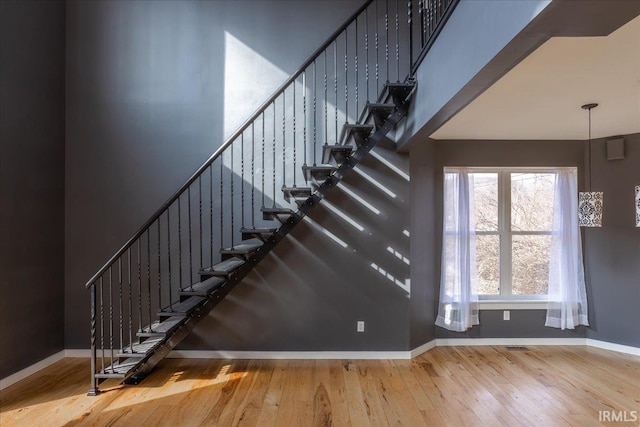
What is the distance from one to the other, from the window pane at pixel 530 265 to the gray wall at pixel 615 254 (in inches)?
17.9

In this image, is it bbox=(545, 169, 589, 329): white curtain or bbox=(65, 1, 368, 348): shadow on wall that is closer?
bbox=(65, 1, 368, 348): shadow on wall

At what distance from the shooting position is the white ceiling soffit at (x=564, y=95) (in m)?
2.18

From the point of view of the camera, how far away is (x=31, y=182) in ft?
13.0

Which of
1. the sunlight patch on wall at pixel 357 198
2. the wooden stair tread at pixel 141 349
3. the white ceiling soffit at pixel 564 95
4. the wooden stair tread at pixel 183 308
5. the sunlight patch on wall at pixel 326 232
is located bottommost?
the wooden stair tread at pixel 141 349

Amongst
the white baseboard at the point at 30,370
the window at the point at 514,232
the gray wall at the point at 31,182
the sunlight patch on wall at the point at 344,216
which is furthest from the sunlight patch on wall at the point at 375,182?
the white baseboard at the point at 30,370

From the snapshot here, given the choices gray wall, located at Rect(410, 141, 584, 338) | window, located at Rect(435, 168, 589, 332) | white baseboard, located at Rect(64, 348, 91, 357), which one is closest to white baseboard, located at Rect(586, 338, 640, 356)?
gray wall, located at Rect(410, 141, 584, 338)

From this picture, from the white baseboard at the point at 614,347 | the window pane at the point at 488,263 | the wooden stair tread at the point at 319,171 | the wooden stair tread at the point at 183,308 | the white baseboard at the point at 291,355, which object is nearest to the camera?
the wooden stair tread at the point at 183,308

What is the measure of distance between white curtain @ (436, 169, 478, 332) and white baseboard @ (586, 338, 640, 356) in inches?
56.3

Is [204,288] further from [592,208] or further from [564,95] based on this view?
[592,208]

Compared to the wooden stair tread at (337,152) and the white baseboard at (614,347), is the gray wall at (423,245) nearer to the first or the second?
the wooden stair tread at (337,152)

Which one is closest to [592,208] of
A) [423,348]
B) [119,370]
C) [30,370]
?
[423,348]

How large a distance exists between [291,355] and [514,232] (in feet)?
10.2

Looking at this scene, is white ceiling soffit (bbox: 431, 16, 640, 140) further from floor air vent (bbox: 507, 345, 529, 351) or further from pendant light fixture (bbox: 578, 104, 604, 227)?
floor air vent (bbox: 507, 345, 529, 351)

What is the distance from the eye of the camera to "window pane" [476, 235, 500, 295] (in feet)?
16.0
